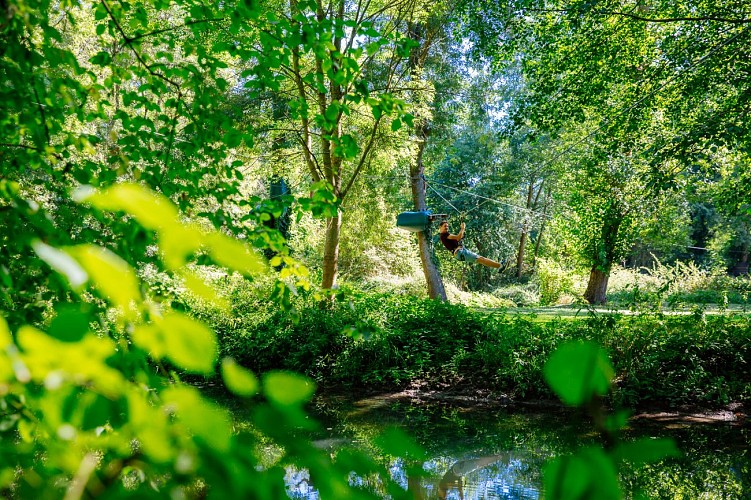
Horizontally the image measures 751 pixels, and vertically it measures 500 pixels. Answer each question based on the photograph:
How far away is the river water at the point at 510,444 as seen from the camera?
202 inches

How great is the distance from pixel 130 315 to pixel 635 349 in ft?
27.0

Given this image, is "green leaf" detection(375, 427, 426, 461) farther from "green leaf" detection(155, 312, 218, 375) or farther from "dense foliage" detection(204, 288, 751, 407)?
"dense foliage" detection(204, 288, 751, 407)

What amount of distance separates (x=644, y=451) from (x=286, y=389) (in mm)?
242

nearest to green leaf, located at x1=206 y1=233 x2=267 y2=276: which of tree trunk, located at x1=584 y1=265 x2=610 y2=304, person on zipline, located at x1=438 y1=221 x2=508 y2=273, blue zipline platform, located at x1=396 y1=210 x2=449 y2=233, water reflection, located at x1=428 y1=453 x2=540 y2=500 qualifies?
water reflection, located at x1=428 y1=453 x2=540 y2=500

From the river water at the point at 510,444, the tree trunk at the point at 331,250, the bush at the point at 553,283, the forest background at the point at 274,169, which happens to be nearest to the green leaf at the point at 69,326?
the forest background at the point at 274,169

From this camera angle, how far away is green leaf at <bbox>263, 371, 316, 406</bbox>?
1.39 ft

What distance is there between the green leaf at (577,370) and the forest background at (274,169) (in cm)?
18

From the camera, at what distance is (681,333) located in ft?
25.7

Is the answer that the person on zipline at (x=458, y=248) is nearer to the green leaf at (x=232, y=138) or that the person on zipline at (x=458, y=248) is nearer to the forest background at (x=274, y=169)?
the forest background at (x=274, y=169)

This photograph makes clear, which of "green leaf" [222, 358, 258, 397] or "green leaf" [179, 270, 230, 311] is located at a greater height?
"green leaf" [179, 270, 230, 311]

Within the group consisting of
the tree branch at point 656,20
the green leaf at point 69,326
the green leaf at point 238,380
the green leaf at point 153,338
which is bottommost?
the green leaf at point 238,380

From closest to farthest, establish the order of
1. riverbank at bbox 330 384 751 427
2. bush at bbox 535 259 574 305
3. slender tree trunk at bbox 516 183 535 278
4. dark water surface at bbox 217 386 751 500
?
1. dark water surface at bbox 217 386 751 500
2. riverbank at bbox 330 384 751 427
3. bush at bbox 535 259 574 305
4. slender tree trunk at bbox 516 183 535 278

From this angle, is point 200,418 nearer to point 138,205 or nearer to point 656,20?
point 138,205

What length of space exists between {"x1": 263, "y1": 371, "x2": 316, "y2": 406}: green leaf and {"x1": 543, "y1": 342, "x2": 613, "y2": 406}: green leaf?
0.54ft
